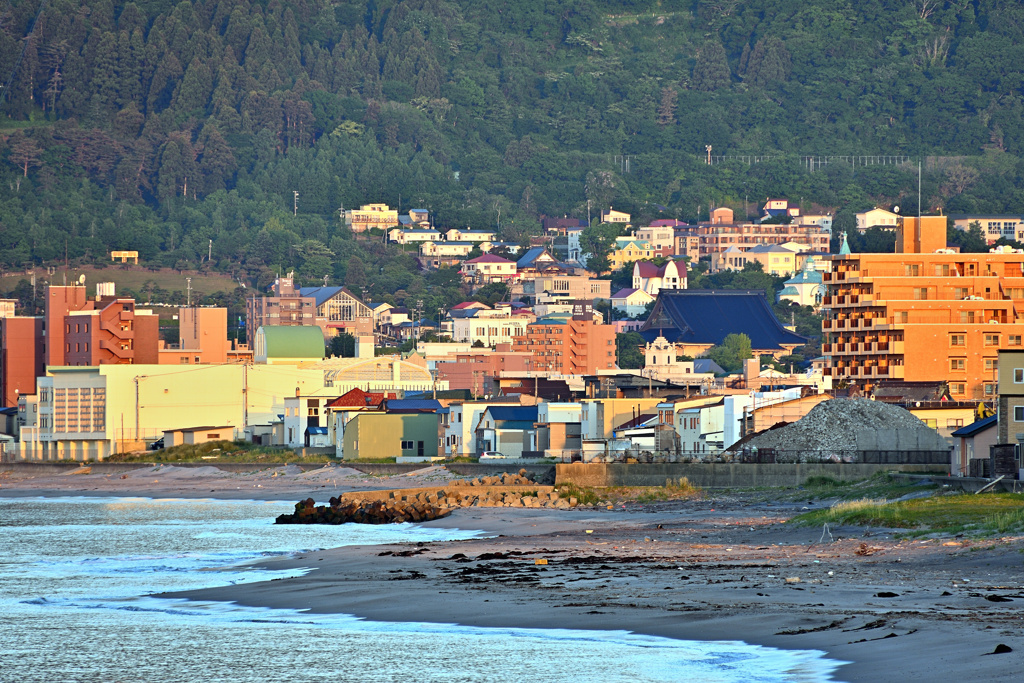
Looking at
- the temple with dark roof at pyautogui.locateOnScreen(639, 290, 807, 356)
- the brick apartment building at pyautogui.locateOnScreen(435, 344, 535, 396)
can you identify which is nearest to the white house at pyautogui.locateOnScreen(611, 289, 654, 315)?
the temple with dark roof at pyautogui.locateOnScreen(639, 290, 807, 356)

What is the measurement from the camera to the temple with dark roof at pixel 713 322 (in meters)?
166

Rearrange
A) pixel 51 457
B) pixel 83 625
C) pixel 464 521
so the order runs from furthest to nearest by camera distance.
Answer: pixel 51 457 < pixel 464 521 < pixel 83 625

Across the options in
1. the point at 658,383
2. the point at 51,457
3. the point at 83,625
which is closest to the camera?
the point at 83,625

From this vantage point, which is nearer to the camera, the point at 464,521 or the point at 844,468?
the point at 464,521

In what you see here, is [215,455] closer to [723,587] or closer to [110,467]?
[110,467]

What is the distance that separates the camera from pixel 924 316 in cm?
7931

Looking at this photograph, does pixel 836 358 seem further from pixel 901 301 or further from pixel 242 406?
pixel 242 406

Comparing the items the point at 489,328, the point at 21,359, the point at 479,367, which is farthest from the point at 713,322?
the point at 21,359

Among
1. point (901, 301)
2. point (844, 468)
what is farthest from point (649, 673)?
point (901, 301)

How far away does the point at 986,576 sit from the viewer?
74.7ft

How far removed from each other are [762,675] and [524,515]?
25.2m

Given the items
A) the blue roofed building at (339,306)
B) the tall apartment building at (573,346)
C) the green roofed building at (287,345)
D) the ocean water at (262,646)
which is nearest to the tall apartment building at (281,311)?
the blue roofed building at (339,306)

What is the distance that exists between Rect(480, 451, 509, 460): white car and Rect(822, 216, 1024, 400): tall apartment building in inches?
730

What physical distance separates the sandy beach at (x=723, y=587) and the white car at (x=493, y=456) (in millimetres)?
31014
